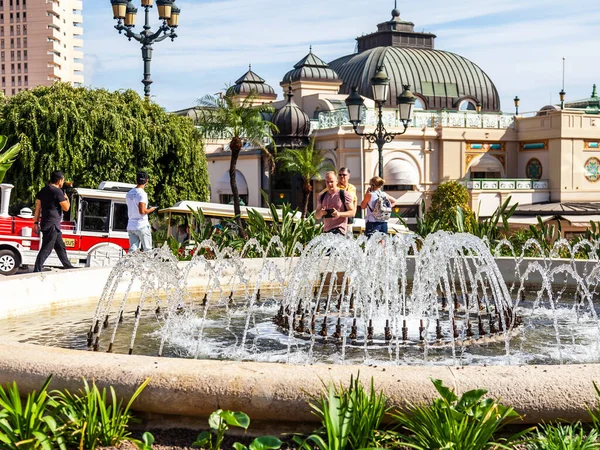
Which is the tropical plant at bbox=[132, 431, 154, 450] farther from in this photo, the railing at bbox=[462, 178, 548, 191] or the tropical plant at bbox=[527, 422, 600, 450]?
the railing at bbox=[462, 178, 548, 191]

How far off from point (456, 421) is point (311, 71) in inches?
1936

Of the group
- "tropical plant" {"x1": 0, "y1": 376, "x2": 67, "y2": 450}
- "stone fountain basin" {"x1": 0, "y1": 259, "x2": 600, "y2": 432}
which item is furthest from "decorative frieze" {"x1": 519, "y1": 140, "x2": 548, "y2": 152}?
"tropical plant" {"x1": 0, "y1": 376, "x2": 67, "y2": 450}

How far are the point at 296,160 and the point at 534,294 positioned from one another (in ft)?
96.8

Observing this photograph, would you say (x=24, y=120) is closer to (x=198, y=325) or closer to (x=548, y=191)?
(x=198, y=325)

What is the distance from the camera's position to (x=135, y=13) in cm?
2189

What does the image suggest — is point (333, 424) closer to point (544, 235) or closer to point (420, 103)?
point (544, 235)

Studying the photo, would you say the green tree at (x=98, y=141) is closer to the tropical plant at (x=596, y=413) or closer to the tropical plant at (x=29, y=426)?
the tropical plant at (x=29, y=426)

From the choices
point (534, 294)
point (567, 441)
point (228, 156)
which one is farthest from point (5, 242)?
point (228, 156)

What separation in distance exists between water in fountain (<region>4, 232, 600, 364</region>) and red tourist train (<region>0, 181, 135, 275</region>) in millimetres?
4358

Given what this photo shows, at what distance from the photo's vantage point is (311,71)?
5175cm

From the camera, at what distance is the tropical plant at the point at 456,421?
366 centimetres

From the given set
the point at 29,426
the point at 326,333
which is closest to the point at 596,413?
the point at 29,426

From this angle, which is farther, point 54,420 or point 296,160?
point 296,160

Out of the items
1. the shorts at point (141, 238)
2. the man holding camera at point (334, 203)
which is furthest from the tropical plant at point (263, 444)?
the shorts at point (141, 238)
